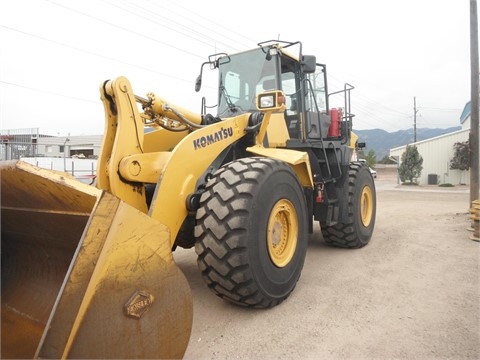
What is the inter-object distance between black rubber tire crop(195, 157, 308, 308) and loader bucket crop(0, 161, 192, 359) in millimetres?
805

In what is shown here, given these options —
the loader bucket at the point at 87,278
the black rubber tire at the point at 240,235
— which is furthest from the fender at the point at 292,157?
the loader bucket at the point at 87,278

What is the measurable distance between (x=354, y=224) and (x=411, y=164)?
24743mm

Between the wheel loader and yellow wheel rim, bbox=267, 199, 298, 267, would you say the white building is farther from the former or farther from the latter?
yellow wheel rim, bbox=267, 199, 298, 267

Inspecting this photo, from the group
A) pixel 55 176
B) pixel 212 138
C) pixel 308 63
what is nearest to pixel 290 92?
pixel 308 63

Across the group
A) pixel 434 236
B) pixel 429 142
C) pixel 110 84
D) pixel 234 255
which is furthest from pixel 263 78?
pixel 429 142

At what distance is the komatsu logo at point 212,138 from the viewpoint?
10.5 feet

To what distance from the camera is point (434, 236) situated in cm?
632

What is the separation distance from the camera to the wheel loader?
1.73 metres

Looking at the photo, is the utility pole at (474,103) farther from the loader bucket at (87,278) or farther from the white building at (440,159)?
the white building at (440,159)

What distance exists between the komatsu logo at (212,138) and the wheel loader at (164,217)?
0.05 feet

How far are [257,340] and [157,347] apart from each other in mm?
1101

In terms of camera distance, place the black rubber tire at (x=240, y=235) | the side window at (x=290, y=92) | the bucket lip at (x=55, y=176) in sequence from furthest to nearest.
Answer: the side window at (x=290, y=92)
the black rubber tire at (x=240, y=235)
the bucket lip at (x=55, y=176)

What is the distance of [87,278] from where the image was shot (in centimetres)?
167

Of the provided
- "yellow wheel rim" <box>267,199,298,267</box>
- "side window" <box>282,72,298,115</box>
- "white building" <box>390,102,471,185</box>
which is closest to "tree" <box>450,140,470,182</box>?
"white building" <box>390,102,471,185</box>
